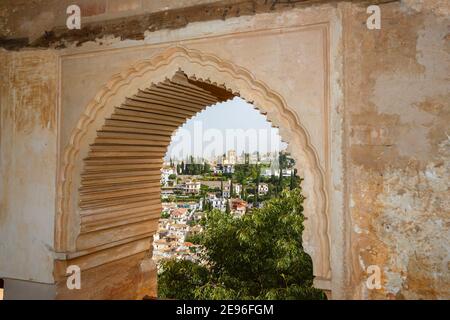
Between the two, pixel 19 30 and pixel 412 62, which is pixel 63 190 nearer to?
pixel 19 30

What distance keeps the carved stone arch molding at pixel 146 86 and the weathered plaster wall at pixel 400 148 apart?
28 centimetres

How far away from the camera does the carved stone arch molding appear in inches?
123

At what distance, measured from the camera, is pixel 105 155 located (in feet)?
14.1

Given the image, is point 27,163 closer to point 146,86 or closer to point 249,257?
point 146,86

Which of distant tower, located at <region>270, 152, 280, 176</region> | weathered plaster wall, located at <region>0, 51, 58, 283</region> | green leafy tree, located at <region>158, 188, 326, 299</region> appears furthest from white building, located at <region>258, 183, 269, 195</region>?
weathered plaster wall, located at <region>0, 51, 58, 283</region>

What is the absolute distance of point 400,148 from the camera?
2.97 m

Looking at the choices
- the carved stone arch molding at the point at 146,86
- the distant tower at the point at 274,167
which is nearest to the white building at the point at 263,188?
the distant tower at the point at 274,167

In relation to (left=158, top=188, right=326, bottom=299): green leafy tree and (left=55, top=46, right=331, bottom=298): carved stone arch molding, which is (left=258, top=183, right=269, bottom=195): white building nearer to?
(left=158, top=188, right=326, bottom=299): green leafy tree

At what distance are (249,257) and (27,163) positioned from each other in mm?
7815

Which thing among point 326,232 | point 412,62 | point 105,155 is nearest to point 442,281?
point 326,232

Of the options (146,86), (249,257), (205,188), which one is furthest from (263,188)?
(146,86)

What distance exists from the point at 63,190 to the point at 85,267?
0.96 m

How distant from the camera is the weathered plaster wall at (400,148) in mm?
2867

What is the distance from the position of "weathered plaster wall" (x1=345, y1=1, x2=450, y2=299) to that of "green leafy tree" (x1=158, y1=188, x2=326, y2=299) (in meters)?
6.70
